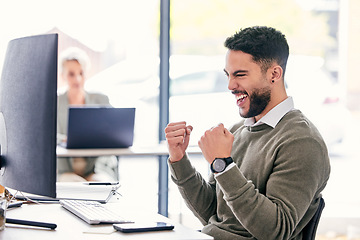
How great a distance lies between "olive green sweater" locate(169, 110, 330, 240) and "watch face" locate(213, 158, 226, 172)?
3 cm

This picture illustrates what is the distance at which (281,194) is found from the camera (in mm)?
1739

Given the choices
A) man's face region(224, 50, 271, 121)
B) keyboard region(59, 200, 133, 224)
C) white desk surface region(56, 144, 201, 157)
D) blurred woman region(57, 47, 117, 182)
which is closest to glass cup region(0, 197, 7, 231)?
keyboard region(59, 200, 133, 224)

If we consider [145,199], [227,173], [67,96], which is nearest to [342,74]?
[145,199]

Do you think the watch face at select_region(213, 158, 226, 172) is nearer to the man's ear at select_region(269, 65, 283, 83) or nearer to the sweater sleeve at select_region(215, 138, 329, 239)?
the sweater sleeve at select_region(215, 138, 329, 239)

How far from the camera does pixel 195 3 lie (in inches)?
180

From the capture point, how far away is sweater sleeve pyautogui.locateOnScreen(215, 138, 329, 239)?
171 cm

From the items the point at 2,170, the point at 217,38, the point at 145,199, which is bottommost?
the point at 145,199

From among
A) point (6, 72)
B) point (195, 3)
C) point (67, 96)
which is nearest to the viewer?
point (6, 72)

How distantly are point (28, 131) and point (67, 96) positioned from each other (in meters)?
2.76

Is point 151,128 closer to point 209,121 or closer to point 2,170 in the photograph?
point 209,121

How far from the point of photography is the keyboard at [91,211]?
1597 millimetres

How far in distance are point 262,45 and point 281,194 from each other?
52 cm

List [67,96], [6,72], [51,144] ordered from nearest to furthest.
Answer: [51,144] < [6,72] < [67,96]

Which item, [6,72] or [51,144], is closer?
[51,144]
